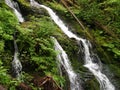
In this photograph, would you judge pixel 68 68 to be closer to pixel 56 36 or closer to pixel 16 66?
pixel 56 36

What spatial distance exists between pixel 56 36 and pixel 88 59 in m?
1.76

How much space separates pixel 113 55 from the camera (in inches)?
558

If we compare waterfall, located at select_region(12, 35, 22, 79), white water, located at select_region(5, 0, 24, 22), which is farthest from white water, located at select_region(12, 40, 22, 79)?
white water, located at select_region(5, 0, 24, 22)

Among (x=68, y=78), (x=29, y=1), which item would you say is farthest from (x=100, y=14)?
(x=68, y=78)

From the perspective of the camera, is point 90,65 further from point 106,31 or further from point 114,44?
point 106,31

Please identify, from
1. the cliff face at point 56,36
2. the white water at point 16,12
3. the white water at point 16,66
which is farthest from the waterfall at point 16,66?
the white water at point 16,12

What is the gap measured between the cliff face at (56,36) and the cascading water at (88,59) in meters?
0.31

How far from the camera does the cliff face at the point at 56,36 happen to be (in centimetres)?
1020

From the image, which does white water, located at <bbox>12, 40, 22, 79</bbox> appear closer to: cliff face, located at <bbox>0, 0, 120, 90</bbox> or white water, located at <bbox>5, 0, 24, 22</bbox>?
cliff face, located at <bbox>0, 0, 120, 90</bbox>

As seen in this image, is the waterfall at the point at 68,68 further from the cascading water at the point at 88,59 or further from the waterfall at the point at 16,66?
the waterfall at the point at 16,66

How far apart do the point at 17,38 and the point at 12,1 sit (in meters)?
4.93

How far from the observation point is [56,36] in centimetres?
1271

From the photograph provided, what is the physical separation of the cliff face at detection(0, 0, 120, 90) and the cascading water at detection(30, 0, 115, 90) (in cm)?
31

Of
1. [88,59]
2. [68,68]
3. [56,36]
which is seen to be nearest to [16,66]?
[68,68]
